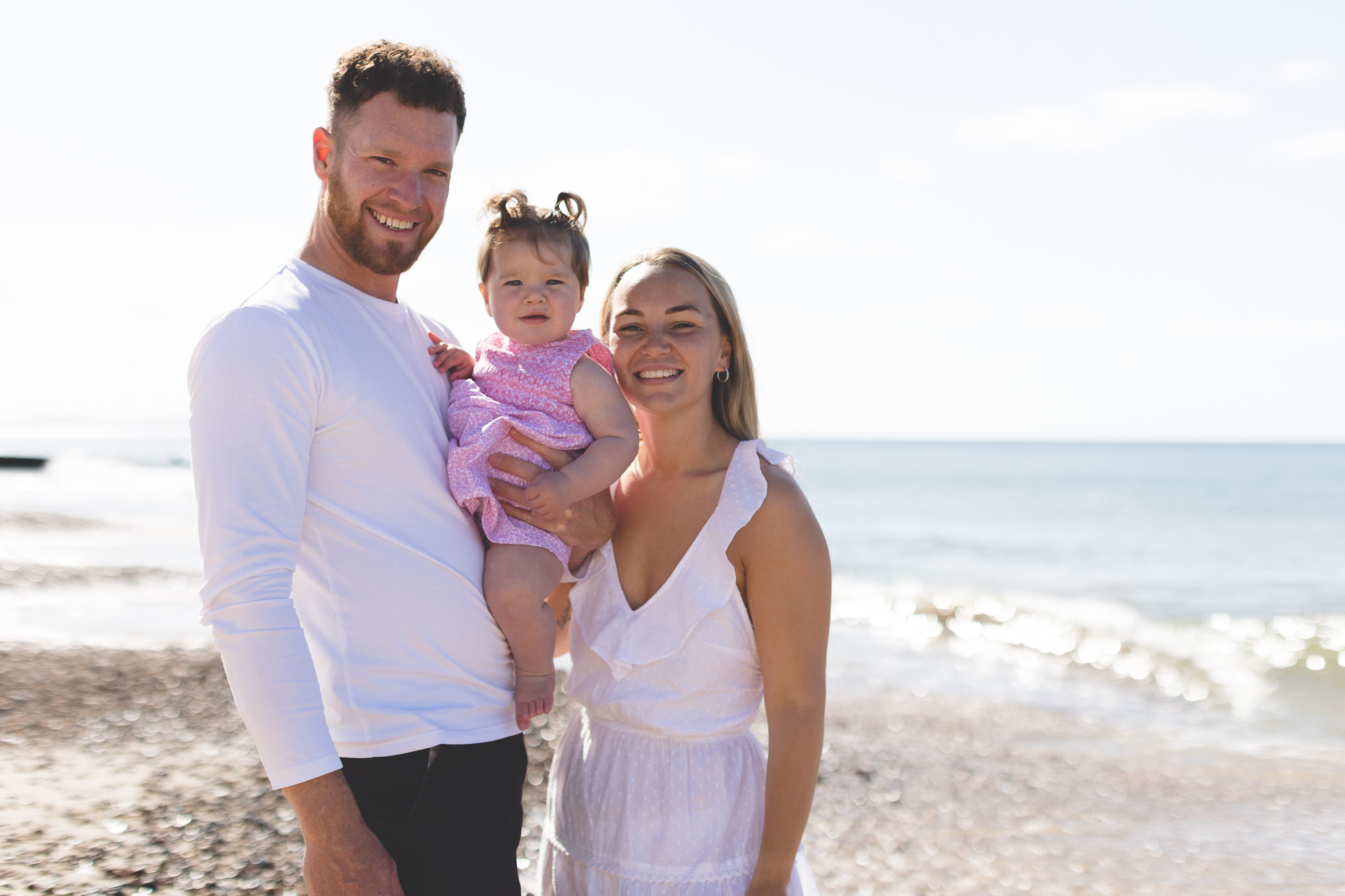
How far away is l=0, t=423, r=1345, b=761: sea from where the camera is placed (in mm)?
10484

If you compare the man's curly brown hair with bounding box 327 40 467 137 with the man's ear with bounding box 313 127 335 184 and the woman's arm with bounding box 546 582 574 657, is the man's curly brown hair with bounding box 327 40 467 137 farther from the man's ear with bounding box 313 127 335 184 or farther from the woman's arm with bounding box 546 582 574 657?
the woman's arm with bounding box 546 582 574 657

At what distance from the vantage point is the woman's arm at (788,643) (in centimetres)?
251

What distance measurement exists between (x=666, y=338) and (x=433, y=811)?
1.40 m

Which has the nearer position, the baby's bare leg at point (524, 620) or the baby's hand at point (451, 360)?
the baby's bare leg at point (524, 620)

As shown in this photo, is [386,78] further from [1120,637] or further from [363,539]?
[1120,637]

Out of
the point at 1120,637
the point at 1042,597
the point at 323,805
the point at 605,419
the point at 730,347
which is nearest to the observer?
the point at 323,805

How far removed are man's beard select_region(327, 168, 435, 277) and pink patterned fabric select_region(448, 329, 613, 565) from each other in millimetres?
404

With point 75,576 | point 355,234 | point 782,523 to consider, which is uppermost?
point 355,234

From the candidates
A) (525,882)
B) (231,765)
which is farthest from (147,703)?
(525,882)

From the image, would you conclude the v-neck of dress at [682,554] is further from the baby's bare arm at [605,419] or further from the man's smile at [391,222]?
the man's smile at [391,222]

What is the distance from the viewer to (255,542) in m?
1.99

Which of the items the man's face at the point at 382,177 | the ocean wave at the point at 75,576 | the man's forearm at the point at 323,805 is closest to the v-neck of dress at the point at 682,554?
the man's forearm at the point at 323,805


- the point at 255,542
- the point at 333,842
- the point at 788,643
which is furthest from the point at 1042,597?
the point at 255,542

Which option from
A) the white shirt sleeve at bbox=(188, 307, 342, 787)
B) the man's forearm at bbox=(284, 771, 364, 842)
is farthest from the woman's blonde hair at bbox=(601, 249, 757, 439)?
the man's forearm at bbox=(284, 771, 364, 842)
